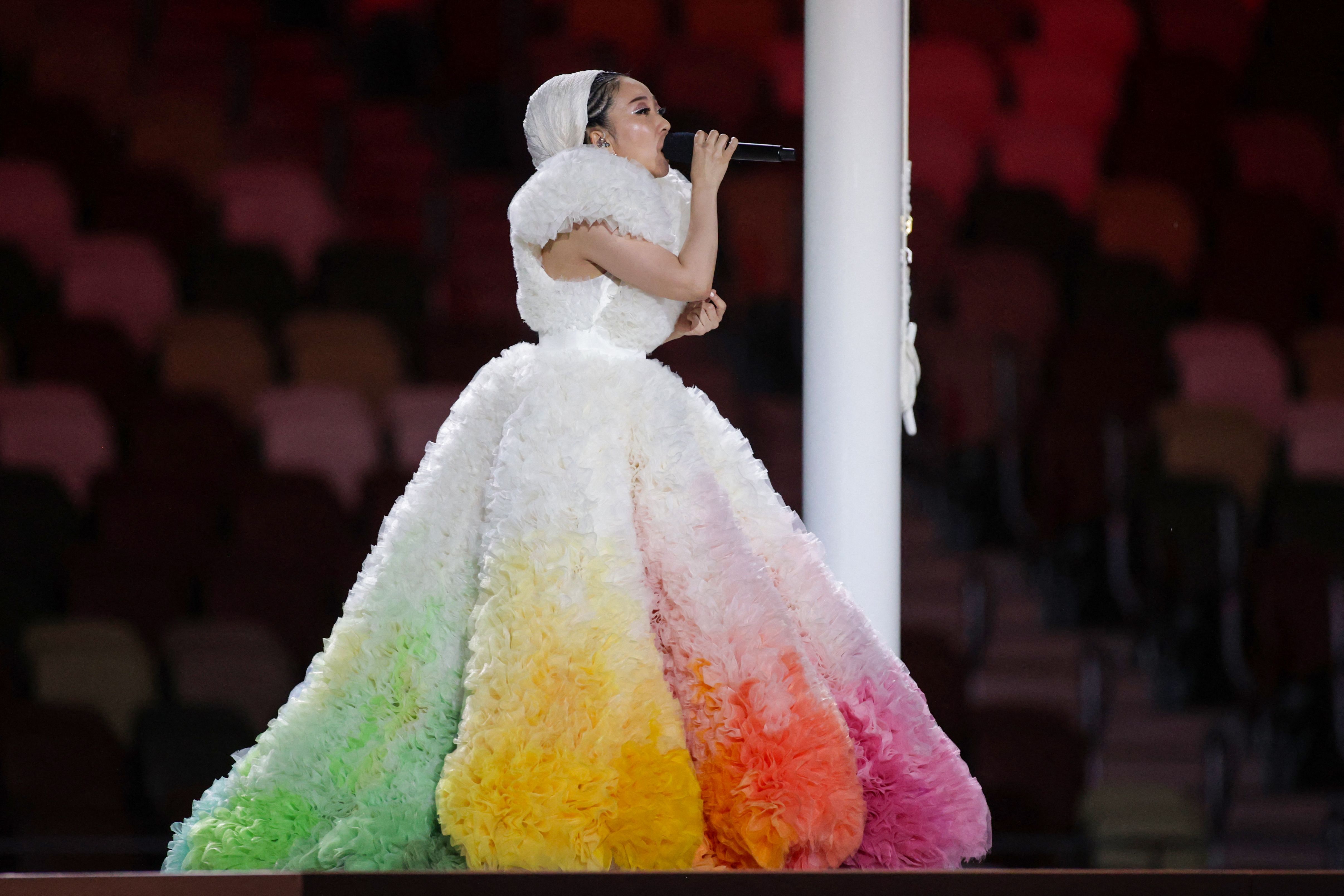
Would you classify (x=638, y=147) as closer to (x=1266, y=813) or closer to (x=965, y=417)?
(x=965, y=417)

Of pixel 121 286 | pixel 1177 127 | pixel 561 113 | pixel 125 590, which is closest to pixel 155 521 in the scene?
pixel 125 590

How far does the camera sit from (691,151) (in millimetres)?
1796

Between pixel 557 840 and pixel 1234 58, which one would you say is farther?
pixel 1234 58

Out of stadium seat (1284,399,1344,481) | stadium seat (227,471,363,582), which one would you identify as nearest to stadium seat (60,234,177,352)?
stadium seat (227,471,363,582)

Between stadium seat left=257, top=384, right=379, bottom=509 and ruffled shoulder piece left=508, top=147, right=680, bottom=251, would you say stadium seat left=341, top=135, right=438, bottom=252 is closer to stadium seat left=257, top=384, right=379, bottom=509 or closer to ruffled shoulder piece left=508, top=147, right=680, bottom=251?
stadium seat left=257, top=384, right=379, bottom=509

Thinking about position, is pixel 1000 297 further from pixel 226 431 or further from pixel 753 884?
pixel 753 884

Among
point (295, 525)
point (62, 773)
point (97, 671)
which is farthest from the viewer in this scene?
point (295, 525)

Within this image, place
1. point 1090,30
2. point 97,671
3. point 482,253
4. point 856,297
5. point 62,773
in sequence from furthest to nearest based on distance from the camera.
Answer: point 1090,30
point 482,253
point 97,671
point 62,773
point 856,297

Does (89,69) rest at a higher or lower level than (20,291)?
higher

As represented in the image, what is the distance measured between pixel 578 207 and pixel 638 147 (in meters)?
0.14

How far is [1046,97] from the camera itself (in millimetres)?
4145

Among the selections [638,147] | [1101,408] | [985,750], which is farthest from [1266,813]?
[638,147]

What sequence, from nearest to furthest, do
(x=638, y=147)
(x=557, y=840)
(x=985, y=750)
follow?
(x=557, y=840), (x=638, y=147), (x=985, y=750)

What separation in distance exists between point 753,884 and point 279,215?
109 inches
